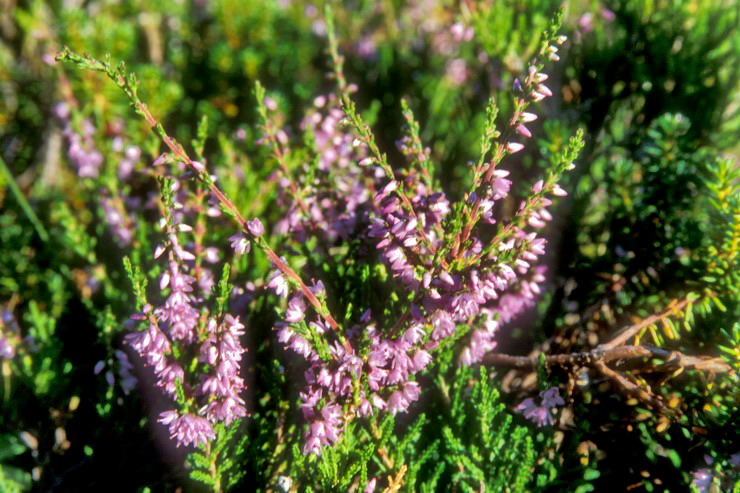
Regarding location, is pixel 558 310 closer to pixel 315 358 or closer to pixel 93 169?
pixel 315 358

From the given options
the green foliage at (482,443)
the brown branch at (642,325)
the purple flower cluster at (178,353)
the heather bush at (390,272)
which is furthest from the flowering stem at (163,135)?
the brown branch at (642,325)

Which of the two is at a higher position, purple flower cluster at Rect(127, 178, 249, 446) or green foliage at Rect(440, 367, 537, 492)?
purple flower cluster at Rect(127, 178, 249, 446)

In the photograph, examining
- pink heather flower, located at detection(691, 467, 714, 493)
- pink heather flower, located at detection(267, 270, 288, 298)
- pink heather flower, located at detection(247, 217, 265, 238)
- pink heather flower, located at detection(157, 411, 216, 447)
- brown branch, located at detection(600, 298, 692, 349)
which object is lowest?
pink heather flower, located at detection(691, 467, 714, 493)

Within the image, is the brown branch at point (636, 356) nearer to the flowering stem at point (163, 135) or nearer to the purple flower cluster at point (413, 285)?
the purple flower cluster at point (413, 285)

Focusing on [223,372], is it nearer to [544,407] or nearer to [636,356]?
[544,407]

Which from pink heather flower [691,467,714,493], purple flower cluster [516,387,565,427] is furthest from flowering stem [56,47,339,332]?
Result: pink heather flower [691,467,714,493]

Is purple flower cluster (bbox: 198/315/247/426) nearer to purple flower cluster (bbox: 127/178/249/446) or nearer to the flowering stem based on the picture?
purple flower cluster (bbox: 127/178/249/446)
